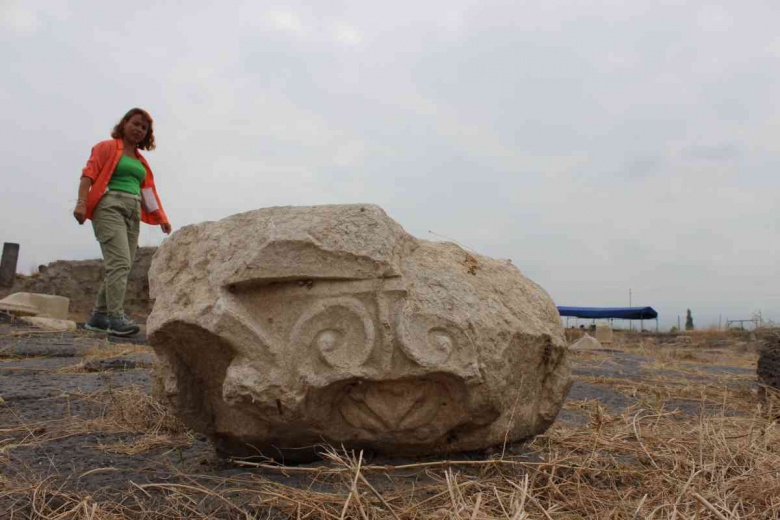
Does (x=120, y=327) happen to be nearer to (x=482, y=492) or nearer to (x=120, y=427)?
(x=120, y=427)

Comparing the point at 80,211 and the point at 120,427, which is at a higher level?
the point at 80,211

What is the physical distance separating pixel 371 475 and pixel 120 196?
342cm

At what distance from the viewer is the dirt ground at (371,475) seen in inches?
73.1

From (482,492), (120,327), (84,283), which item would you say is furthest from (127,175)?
(84,283)

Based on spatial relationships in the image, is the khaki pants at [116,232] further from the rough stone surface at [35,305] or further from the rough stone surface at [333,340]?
the rough stone surface at [35,305]

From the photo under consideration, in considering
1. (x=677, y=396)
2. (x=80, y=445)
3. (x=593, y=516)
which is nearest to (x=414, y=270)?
(x=593, y=516)

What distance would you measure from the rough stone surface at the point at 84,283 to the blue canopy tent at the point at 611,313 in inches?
496

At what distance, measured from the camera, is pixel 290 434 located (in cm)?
225

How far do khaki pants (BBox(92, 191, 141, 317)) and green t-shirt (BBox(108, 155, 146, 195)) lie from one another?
43 mm

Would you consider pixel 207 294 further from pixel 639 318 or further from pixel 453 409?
pixel 639 318

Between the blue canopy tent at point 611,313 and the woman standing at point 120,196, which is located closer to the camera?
the woman standing at point 120,196

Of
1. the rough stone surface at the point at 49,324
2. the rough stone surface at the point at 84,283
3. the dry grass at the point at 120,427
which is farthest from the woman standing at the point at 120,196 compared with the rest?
the rough stone surface at the point at 84,283

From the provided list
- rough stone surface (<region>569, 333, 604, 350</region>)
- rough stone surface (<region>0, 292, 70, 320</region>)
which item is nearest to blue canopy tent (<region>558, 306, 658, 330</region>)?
rough stone surface (<region>569, 333, 604, 350</region>)

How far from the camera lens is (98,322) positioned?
5.74 metres
